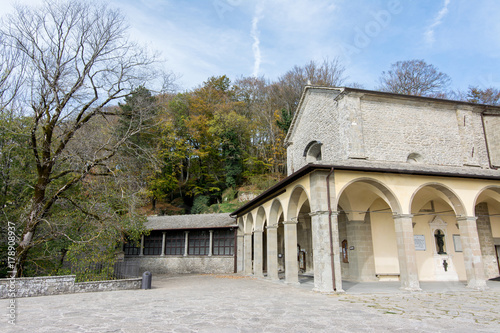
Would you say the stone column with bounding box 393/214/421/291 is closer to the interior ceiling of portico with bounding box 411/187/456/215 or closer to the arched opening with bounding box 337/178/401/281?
the arched opening with bounding box 337/178/401/281

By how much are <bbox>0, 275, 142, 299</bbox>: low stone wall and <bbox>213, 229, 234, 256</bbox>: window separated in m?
9.12

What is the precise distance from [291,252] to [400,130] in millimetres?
8047

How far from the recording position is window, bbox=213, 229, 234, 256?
750 inches

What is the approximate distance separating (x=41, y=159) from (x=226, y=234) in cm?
1170

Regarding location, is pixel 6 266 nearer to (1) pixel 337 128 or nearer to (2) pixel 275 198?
(2) pixel 275 198

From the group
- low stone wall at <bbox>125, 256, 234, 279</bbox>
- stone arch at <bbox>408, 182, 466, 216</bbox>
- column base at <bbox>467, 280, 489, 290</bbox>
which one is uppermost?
stone arch at <bbox>408, 182, 466, 216</bbox>

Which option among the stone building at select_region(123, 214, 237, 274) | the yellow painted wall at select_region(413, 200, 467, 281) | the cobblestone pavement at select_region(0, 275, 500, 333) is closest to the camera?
the cobblestone pavement at select_region(0, 275, 500, 333)

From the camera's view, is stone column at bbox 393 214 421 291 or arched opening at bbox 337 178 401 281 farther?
arched opening at bbox 337 178 401 281

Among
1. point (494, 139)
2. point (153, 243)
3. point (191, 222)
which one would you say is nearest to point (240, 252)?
point (191, 222)

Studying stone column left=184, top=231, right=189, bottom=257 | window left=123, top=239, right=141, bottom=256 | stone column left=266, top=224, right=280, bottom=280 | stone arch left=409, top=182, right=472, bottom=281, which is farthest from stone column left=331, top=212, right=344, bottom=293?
window left=123, top=239, right=141, bottom=256

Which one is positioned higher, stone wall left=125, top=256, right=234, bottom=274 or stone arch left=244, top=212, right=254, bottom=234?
stone arch left=244, top=212, right=254, bottom=234

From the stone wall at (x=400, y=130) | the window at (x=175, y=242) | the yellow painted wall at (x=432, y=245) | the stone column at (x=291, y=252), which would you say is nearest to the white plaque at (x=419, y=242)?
the yellow painted wall at (x=432, y=245)

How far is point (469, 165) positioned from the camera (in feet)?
46.6

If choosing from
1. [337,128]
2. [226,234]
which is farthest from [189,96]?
[337,128]
